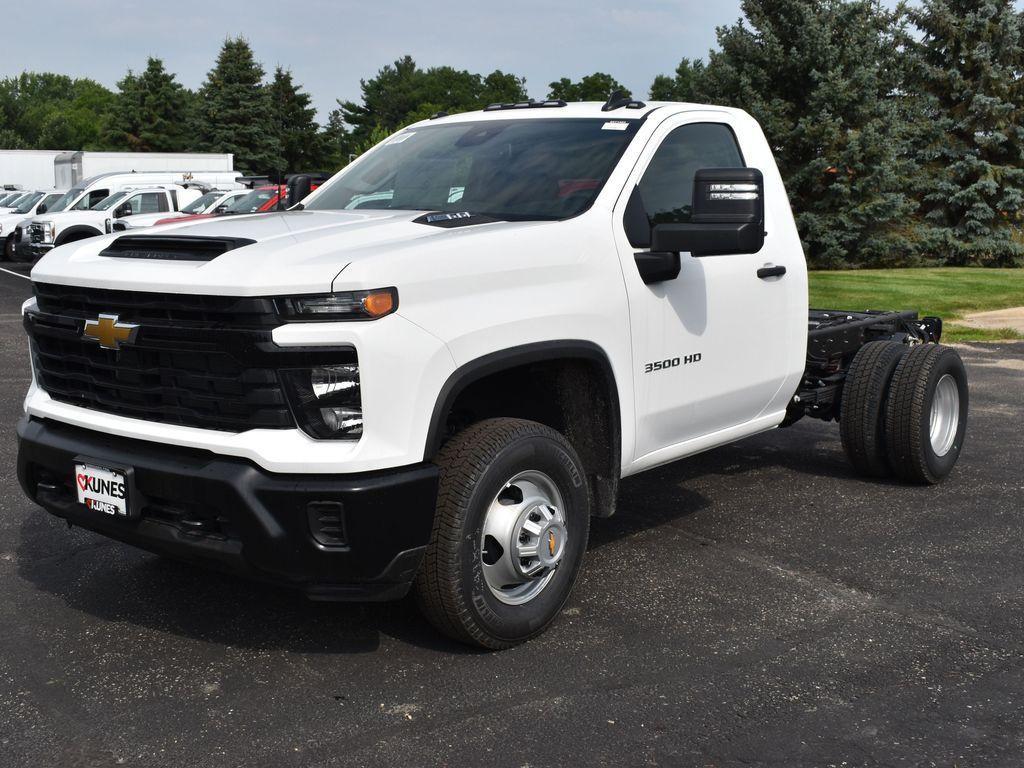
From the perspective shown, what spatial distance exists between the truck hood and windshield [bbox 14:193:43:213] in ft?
97.8

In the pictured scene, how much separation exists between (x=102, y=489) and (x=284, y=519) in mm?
759

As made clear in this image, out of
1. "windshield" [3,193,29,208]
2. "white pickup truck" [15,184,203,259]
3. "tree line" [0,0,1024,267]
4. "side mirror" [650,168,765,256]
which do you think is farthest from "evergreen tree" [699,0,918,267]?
"windshield" [3,193,29,208]

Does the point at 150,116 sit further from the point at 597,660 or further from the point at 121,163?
the point at 597,660

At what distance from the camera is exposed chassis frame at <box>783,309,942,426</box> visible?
6256 mm

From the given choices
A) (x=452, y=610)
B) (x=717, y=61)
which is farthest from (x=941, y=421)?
(x=717, y=61)

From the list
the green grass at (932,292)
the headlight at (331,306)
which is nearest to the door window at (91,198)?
the green grass at (932,292)

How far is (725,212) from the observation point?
4.32 meters

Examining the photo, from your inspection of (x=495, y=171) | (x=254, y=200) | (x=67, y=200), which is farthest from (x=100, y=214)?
(x=495, y=171)

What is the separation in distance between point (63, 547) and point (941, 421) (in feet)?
15.6

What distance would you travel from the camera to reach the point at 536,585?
13.7 feet

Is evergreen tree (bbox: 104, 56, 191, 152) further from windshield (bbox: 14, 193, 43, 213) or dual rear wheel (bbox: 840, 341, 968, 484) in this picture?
dual rear wheel (bbox: 840, 341, 968, 484)

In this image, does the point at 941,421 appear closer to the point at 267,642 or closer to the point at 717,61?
the point at 267,642

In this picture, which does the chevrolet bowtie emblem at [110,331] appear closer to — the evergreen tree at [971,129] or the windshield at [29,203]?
the evergreen tree at [971,129]

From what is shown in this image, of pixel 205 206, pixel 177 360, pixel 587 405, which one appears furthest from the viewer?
pixel 205 206
